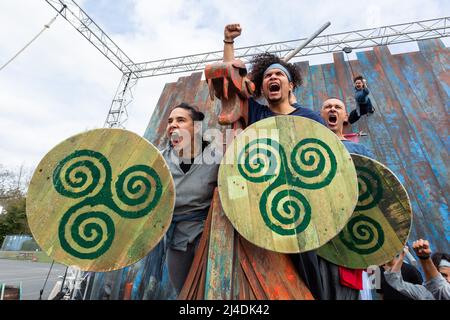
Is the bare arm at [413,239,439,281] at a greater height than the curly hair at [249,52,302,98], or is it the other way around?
the curly hair at [249,52,302,98]

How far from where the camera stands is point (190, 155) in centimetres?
178

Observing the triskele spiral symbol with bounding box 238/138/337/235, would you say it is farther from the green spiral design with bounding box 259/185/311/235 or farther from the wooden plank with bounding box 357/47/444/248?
the wooden plank with bounding box 357/47/444/248

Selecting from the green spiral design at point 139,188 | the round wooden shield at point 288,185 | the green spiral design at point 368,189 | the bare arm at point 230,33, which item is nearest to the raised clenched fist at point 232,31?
the bare arm at point 230,33

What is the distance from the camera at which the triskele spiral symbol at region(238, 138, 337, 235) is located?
1312 mm

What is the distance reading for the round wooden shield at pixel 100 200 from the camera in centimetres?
132

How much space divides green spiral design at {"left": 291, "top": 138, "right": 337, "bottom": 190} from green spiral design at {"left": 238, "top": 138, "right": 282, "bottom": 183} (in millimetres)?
94

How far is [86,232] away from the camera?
4.40 feet

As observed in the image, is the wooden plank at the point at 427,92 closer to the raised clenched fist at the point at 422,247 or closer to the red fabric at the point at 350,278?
the raised clenched fist at the point at 422,247

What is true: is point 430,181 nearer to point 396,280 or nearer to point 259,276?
point 396,280

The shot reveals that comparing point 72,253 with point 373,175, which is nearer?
point 72,253

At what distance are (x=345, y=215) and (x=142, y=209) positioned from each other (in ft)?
3.18

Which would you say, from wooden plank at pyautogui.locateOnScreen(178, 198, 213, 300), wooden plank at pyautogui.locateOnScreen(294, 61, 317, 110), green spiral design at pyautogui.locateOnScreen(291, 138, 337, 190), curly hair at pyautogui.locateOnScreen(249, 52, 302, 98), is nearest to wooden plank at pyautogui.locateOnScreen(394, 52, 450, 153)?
wooden plank at pyautogui.locateOnScreen(294, 61, 317, 110)

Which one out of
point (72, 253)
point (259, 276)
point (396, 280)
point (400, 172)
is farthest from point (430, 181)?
point (72, 253)

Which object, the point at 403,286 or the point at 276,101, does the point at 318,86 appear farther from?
the point at 403,286
